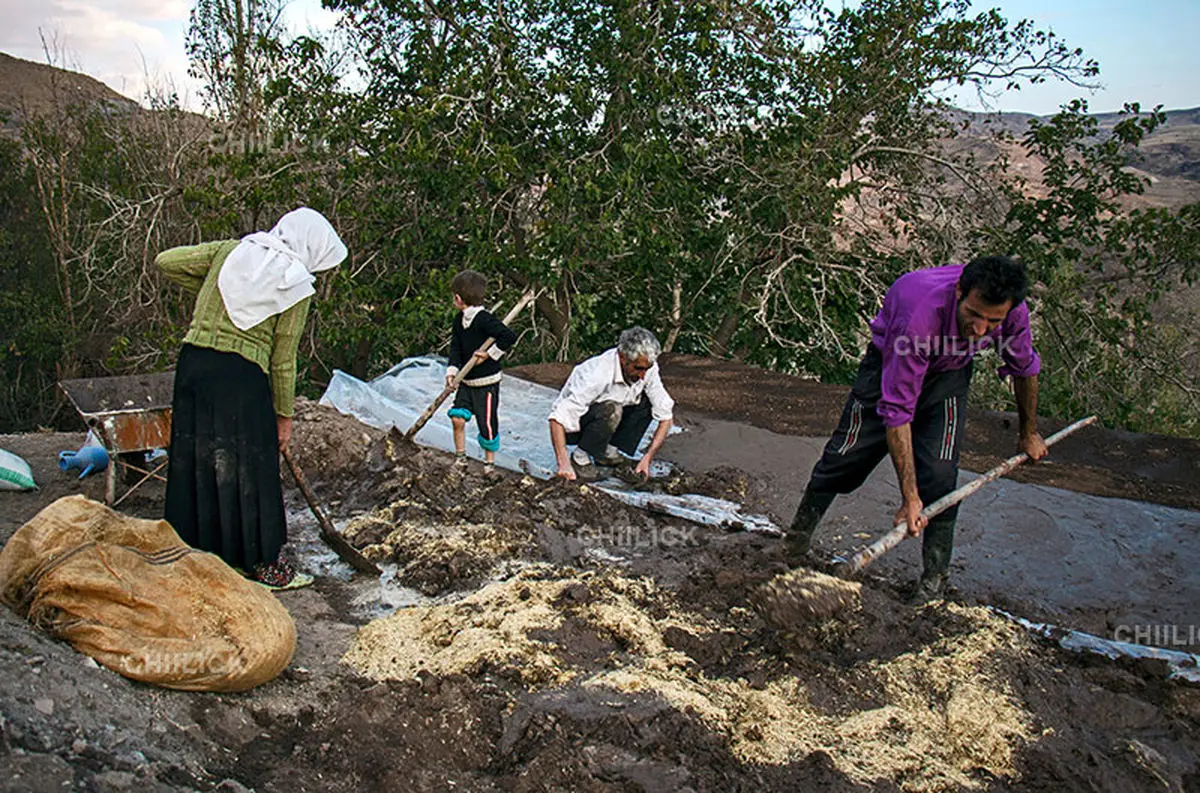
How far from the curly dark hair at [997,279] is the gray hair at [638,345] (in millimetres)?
2160

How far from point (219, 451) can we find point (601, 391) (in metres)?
2.42

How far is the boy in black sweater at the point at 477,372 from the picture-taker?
522cm

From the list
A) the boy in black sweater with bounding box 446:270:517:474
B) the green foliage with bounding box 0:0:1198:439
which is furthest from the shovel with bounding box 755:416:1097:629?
the green foliage with bounding box 0:0:1198:439

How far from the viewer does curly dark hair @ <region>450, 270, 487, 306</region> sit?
5270 mm

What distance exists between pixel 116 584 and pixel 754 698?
5.97ft

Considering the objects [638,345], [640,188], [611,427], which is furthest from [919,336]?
[640,188]

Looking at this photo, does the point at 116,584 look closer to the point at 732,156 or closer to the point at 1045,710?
the point at 1045,710

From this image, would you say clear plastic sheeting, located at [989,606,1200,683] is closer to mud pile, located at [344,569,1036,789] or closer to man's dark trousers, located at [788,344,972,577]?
mud pile, located at [344,569,1036,789]

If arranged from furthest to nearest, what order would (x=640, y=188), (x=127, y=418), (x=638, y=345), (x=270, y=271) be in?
1. (x=640, y=188)
2. (x=638, y=345)
3. (x=127, y=418)
4. (x=270, y=271)

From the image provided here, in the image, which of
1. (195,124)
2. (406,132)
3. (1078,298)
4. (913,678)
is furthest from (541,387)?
(195,124)

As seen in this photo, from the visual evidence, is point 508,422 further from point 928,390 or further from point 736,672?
point 736,672

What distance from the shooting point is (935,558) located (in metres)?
3.53

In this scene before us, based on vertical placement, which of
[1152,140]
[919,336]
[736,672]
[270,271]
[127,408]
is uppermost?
[1152,140]

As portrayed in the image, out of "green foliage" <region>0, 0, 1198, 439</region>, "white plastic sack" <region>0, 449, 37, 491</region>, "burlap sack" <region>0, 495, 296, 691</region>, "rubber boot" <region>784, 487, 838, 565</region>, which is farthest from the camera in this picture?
"green foliage" <region>0, 0, 1198, 439</region>
